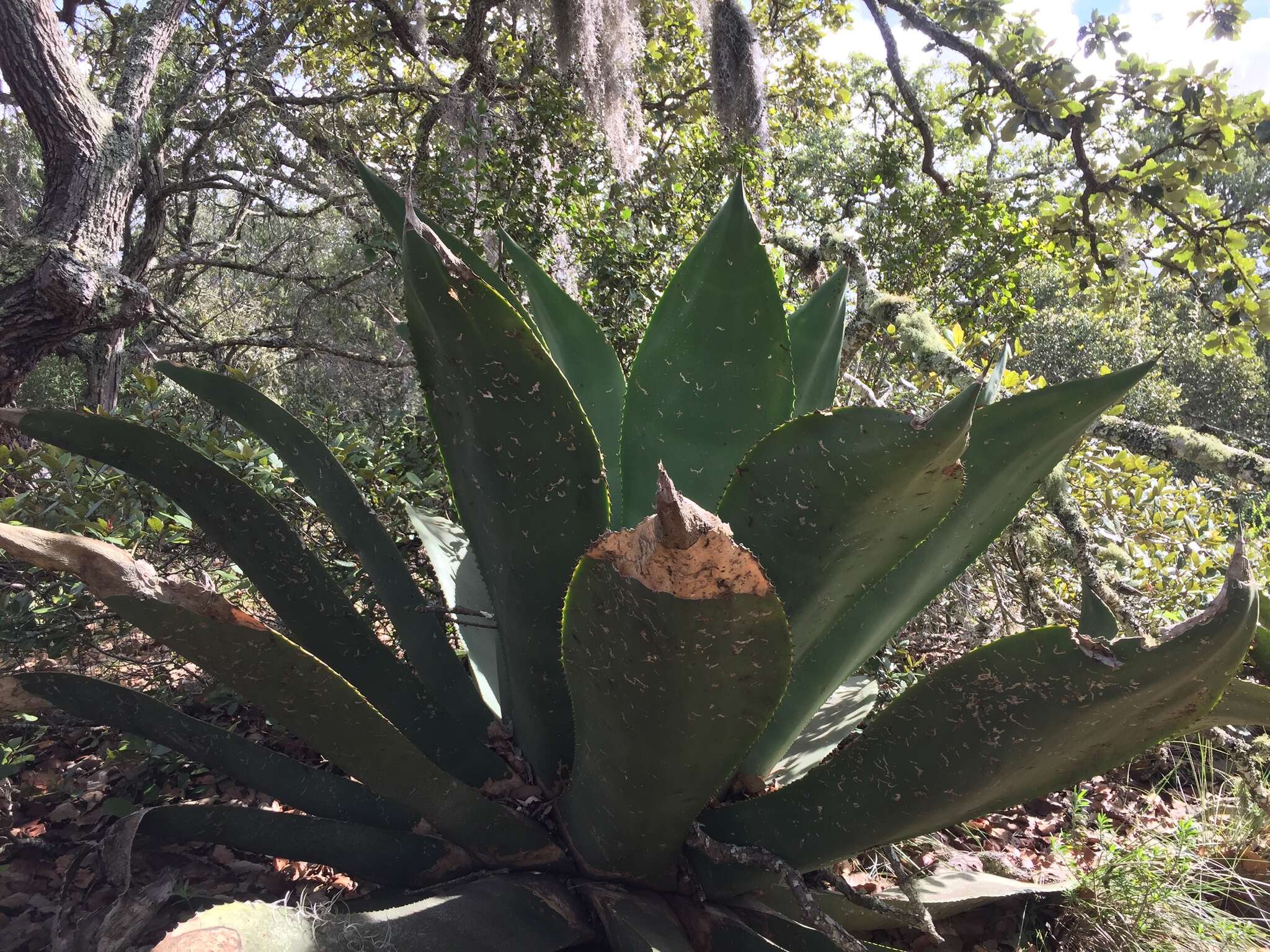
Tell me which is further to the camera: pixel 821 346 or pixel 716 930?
pixel 821 346

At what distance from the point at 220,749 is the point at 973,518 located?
3.81 feet

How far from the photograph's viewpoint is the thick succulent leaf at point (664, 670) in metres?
0.59

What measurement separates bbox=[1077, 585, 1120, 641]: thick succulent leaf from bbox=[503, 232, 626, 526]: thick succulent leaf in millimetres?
810

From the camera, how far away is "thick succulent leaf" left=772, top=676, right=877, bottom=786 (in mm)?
1358

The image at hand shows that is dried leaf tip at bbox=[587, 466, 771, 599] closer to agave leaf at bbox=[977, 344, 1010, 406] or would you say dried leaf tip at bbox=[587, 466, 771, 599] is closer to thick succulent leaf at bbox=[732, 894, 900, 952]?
thick succulent leaf at bbox=[732, 894, 900, 952]

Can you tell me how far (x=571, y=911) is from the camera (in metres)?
1.00

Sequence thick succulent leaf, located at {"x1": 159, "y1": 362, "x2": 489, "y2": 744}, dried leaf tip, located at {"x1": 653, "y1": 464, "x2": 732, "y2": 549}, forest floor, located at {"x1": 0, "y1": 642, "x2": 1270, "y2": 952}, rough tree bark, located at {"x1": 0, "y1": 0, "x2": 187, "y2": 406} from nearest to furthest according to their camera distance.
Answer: dried leaf tip, located at {"x1": 653, "y1": 464, "x2": 732, "y2": 549}, thick succulent leaf, located at {"x1": 159, "y1": 362, "x2": 489, "y2": 744}, forest floor, located at {"x1": 0, "y1": 642, "x2": 1270, "y2": 952}, rough tree bark, located at {"x1": 0, "y1": 0, "x2": 187, "y2": 406}

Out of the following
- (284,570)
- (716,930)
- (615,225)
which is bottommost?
(716,930)

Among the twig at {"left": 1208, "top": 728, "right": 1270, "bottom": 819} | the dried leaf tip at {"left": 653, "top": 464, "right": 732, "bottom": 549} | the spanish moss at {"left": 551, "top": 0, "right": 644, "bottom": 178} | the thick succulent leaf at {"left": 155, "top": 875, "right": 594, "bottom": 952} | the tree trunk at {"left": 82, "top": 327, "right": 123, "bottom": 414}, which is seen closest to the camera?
the dried leaf tip at {"left": 653, "top": 464, "right": 732, "bottom": 549}

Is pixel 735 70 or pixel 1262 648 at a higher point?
pixel 735 70

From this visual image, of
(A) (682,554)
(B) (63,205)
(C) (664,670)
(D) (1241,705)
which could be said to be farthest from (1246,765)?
(B) (63,205)

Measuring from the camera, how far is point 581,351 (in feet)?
4.56

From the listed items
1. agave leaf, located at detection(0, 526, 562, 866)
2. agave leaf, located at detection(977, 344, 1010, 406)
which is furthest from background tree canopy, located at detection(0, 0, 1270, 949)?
agave leaf, located at detection(0, 526, 562, 866)

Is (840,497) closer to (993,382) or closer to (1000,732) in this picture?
(1000,732)
